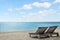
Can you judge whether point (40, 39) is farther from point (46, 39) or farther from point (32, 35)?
point (32, 35)

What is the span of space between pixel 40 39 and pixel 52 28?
1.59m

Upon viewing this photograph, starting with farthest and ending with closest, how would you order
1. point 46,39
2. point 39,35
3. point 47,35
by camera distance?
point 47,35
point 39,35
point 46,39

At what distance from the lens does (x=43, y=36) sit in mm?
10258

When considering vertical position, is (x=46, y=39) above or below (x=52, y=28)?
below

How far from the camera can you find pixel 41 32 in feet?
33.6

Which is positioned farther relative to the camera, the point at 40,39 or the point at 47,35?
the point at 47,35

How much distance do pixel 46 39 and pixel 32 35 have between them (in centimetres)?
202

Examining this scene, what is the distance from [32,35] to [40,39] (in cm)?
179

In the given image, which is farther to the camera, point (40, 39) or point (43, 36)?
point (43, 36)

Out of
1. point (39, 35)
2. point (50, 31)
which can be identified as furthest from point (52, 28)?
point (39, 35)

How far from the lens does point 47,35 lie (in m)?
10.6

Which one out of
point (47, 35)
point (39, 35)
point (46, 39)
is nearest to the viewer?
point (46, 39)

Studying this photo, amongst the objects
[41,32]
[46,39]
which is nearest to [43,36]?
[41,32]

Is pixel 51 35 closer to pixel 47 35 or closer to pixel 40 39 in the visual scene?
pixel 47 35
